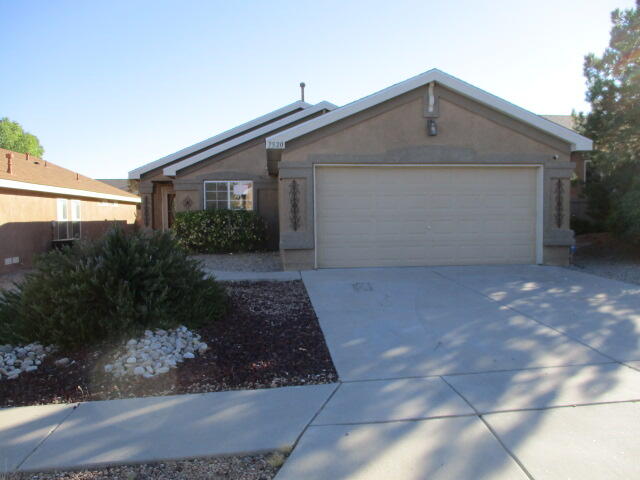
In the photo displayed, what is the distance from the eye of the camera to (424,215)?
1151 cm

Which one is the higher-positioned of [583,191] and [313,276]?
[583,191]

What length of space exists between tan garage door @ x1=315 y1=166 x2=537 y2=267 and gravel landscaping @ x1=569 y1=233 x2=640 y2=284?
155cm

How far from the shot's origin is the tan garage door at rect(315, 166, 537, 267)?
11297 millimetres

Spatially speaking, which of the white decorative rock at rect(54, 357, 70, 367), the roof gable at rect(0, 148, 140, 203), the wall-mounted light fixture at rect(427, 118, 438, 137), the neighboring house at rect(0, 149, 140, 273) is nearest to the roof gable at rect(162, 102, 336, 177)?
the neighboring house at rect(0, 149, 140, 273)

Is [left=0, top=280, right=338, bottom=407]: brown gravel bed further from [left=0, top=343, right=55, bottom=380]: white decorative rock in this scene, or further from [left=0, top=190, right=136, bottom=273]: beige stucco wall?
[left=0, top=190, right=136, bottom=273]: beige stucco wall

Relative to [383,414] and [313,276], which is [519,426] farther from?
[313,276]

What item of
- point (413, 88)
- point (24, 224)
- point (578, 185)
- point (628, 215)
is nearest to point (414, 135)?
point (413, 88)

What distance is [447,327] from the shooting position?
650 cm

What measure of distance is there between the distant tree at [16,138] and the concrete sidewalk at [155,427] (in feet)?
151

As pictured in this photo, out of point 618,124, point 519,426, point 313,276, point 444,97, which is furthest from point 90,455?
point 618,124

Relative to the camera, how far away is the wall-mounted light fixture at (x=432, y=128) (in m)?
11.1

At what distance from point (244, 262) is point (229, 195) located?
4.25 m

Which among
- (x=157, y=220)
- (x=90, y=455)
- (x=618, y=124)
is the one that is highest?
(x=618, y=124)

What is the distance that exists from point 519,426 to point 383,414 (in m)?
1.05
